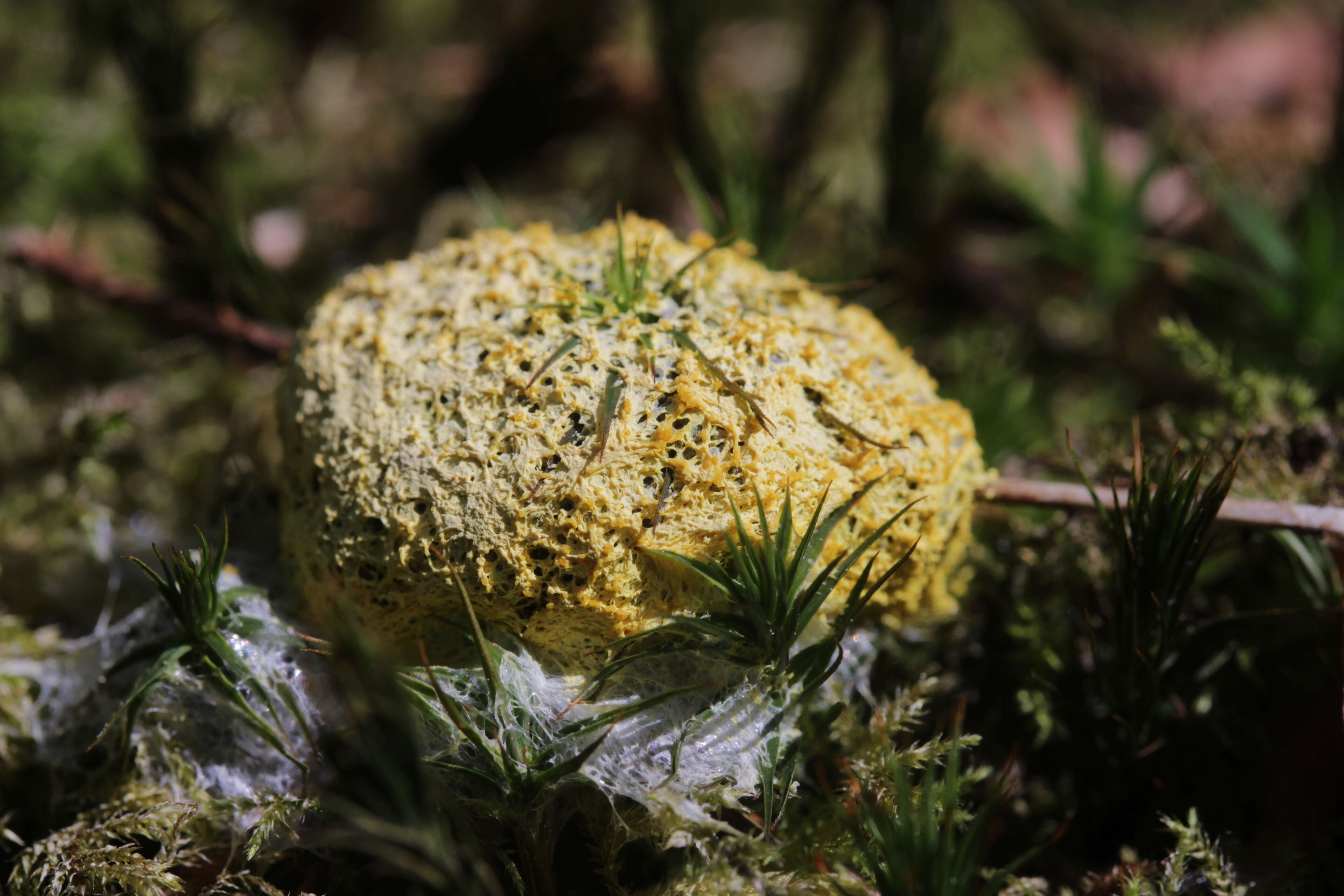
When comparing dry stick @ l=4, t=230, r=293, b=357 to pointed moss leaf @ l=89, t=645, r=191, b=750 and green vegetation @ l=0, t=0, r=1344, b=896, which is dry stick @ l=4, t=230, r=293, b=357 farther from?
pointed moss leaf @ l=89, t=645, r=191, b=750

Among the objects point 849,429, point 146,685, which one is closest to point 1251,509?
point 849,429

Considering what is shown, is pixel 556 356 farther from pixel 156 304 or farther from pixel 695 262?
pixel 156 304

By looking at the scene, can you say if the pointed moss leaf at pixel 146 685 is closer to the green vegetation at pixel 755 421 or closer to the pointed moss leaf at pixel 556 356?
the green vegetation at pixel 755 421

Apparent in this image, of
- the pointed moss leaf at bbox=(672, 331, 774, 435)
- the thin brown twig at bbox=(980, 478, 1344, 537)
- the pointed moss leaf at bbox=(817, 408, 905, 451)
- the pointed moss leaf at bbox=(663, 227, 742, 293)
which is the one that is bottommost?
the thin brown twig at bbox=(980, 478, 1344, 537)

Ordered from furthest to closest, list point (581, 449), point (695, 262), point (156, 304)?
point (156, 304)
point (695, 262)
point (581, 449)

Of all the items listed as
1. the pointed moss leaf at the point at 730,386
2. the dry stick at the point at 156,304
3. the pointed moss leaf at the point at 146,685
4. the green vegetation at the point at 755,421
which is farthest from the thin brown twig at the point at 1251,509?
the dry stick at the point at 156,304

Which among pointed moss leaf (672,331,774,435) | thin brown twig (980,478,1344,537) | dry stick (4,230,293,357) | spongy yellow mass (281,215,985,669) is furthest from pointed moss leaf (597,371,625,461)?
dry stick (4,230,293,357)
